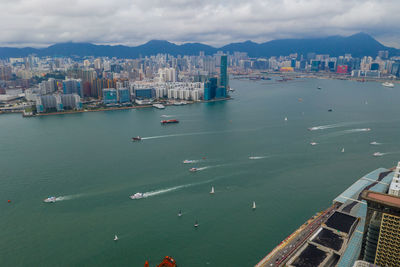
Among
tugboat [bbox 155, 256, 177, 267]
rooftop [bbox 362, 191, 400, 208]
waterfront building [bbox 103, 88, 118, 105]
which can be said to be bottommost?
tugboat [bbox 155, 256, 177, 267]

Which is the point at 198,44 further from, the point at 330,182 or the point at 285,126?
the point at 330,182

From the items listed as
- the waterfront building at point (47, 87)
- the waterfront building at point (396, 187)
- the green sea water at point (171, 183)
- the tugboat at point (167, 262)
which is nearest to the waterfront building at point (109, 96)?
the green sea water at point (171, 183)

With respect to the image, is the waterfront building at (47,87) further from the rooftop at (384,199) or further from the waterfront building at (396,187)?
the rooftop at (384,199)

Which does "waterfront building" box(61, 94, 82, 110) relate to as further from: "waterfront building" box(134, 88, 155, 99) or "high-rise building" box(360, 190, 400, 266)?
"high-rise building" box(360, 190, 400, 266)

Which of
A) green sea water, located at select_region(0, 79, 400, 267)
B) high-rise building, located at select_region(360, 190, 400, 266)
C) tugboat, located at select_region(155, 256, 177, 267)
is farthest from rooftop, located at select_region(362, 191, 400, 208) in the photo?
tugboat, located at select_region(155, 256, 177, 267)

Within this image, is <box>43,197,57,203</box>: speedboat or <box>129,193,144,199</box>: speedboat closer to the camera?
<box>43,197,57,203</box>: speedboat

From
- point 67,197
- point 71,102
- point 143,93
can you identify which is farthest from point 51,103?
point 67,197

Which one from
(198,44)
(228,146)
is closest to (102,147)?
(228,146)

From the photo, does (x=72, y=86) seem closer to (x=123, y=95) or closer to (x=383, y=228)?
(x=123, y=95)
